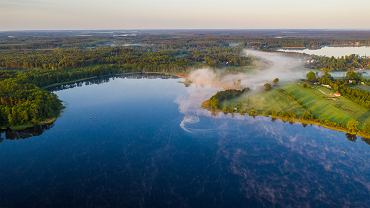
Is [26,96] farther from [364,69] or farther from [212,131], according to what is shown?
[364,69]

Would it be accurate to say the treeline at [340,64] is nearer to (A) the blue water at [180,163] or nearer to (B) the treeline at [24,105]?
(A) the blue water at [180,163]

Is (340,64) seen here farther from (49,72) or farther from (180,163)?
(180,163)

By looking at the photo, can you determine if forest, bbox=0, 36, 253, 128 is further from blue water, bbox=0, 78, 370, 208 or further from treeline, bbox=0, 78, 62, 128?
blue water, bbox=0, 78, 370, 208

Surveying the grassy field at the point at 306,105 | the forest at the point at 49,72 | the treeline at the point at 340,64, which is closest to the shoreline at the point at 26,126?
the forest at the point at 49,72

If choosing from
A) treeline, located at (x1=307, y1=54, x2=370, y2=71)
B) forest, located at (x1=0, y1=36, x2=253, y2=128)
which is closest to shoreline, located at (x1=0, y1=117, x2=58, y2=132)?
forest, located at (x1=0, y1=36, x2=253, y2=128)

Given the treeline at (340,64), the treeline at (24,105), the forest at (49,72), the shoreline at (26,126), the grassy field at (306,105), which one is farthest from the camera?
the treeline at (340,64)

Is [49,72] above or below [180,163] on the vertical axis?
above

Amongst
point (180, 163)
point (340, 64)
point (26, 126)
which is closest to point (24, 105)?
point (26, 126)
